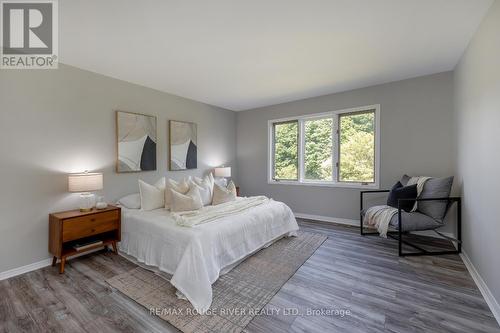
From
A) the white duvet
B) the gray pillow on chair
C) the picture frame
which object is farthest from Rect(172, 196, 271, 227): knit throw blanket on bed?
the gray pillow on chair

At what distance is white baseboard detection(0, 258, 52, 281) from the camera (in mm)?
2387

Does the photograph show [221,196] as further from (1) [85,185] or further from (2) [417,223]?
(2) [417,223]

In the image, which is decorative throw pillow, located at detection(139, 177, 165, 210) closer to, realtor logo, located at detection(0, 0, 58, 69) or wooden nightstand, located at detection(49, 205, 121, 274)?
wooden nightstand, located at detection(49, 205, 121, 274)

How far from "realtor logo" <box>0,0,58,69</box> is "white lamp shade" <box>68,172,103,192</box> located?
1363 mm

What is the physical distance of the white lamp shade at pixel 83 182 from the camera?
262cm

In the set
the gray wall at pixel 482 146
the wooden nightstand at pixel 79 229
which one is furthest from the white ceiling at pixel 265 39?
the wooden nightstand at pixel 79 229

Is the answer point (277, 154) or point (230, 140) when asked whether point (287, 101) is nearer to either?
point (277, 154)

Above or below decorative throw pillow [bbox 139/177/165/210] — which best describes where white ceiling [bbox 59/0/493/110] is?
above

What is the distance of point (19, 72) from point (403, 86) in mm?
5199

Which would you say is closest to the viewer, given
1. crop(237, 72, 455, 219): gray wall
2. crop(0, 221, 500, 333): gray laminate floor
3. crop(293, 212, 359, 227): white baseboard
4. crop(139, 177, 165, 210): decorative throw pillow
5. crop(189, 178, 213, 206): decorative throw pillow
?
crop(0, 221, 500, 333): gray laminate floor

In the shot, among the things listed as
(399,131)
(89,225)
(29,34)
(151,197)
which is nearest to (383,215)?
(399,131)

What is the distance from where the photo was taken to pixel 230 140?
545cm

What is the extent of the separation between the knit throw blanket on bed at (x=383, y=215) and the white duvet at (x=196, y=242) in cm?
131

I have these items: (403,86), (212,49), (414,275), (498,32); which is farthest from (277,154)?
(498,32)
